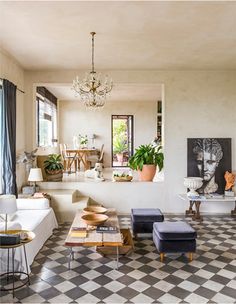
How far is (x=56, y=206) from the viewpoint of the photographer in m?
5.73

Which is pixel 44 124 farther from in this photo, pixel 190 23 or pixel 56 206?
pixel 190 23

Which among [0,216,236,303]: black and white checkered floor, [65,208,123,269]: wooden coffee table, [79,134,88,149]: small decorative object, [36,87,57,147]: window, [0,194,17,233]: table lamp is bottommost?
[0,216,236,303]: black and white checkered floor

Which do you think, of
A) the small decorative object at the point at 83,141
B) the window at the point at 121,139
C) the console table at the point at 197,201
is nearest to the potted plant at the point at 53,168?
the console table at the point at 197,201

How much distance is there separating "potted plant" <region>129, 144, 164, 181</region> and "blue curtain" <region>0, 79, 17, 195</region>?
2.72m

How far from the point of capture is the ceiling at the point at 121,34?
10.9ft

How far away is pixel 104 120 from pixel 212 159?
6462 mm

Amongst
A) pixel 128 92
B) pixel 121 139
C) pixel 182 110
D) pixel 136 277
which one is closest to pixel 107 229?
pixel 136 277

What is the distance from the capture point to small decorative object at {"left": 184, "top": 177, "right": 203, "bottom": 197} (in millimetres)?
5891

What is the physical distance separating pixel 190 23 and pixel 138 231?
3.07 m

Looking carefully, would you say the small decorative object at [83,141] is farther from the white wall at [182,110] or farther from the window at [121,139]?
the white wall at [182,110]

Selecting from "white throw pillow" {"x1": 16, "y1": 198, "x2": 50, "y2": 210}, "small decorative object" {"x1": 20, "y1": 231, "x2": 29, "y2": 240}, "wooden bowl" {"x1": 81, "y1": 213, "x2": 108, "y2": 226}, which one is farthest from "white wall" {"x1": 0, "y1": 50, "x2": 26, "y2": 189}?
"small decorative object" {"x1": 20, "y1": 231, "x2": 29, "y2": 240}

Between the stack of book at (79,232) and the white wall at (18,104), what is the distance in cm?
248

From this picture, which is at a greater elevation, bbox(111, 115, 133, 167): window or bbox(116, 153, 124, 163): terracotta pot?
bbox(111, 115, 133, 167): window

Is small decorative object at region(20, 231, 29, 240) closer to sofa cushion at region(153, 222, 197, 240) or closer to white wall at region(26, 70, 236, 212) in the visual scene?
sofa cushion at region(153, 222, 197, 240)
